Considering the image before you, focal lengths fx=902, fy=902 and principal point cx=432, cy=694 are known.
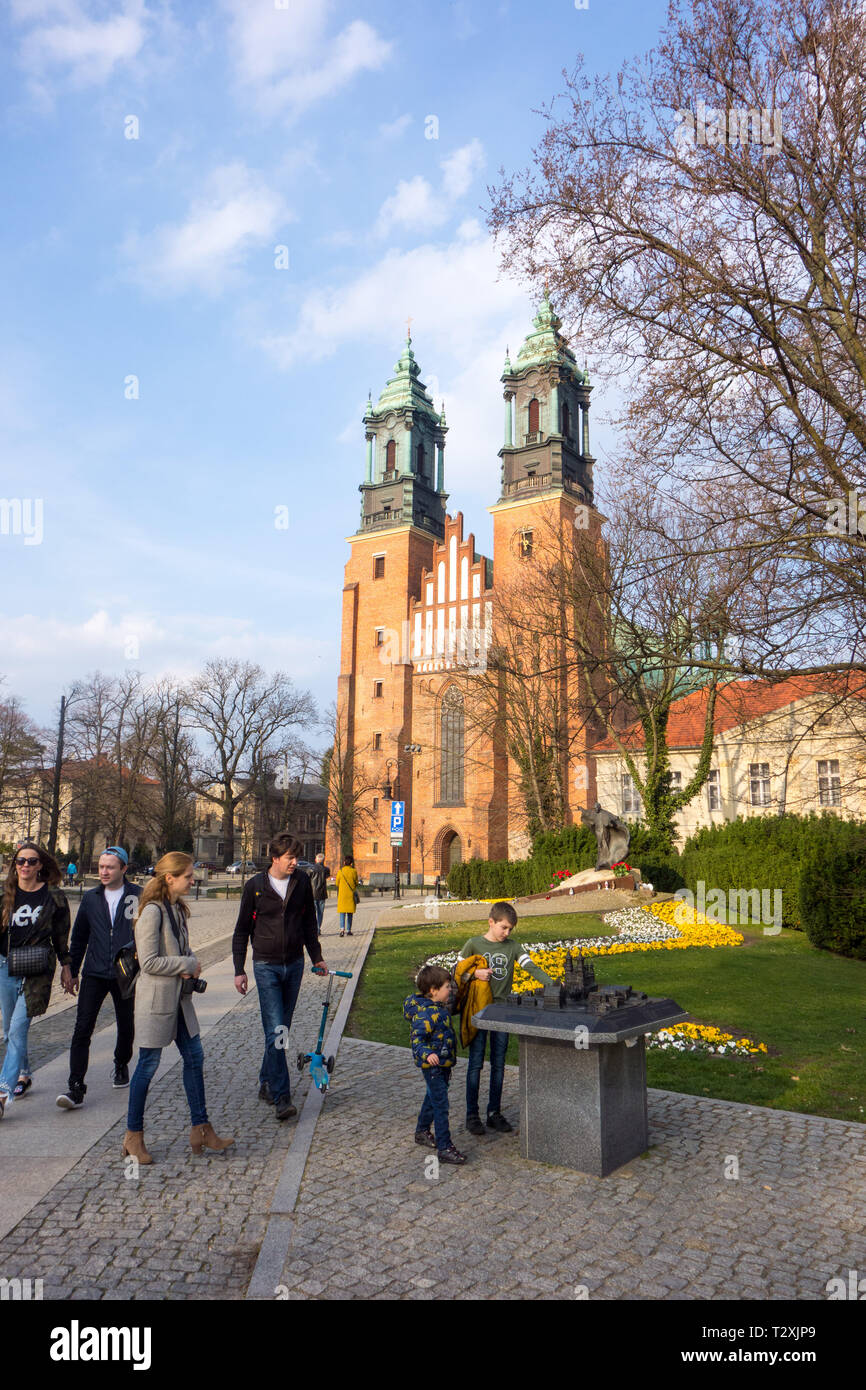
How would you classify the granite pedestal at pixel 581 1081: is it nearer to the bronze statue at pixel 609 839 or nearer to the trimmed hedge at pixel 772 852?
the trimmed hedge at pixel 772 852

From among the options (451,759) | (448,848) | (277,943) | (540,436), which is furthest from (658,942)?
(540,436)

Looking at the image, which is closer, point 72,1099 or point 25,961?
point 72,1099

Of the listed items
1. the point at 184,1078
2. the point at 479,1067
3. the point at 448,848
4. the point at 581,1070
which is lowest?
the point at 448,848

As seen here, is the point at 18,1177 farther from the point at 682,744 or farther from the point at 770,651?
the point at 682,744

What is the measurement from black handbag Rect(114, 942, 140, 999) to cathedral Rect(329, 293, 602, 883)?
123ft

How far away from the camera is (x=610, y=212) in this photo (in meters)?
7.89

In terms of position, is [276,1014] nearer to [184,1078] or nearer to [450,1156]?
[184,1078]

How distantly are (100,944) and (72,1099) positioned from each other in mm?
1045

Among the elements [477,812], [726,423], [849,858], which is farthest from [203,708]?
[726,423]

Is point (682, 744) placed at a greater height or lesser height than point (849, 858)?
greater

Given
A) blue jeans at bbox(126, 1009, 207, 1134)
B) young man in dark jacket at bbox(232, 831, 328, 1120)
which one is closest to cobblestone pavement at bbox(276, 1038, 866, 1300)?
young man in dark jacket at bbox(232, 831, 328, 1120)

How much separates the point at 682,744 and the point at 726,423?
3464cm

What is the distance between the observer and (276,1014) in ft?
20.5

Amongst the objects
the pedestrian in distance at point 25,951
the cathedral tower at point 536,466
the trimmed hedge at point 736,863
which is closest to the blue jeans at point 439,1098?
the pedestrian in distance at point 25,951
